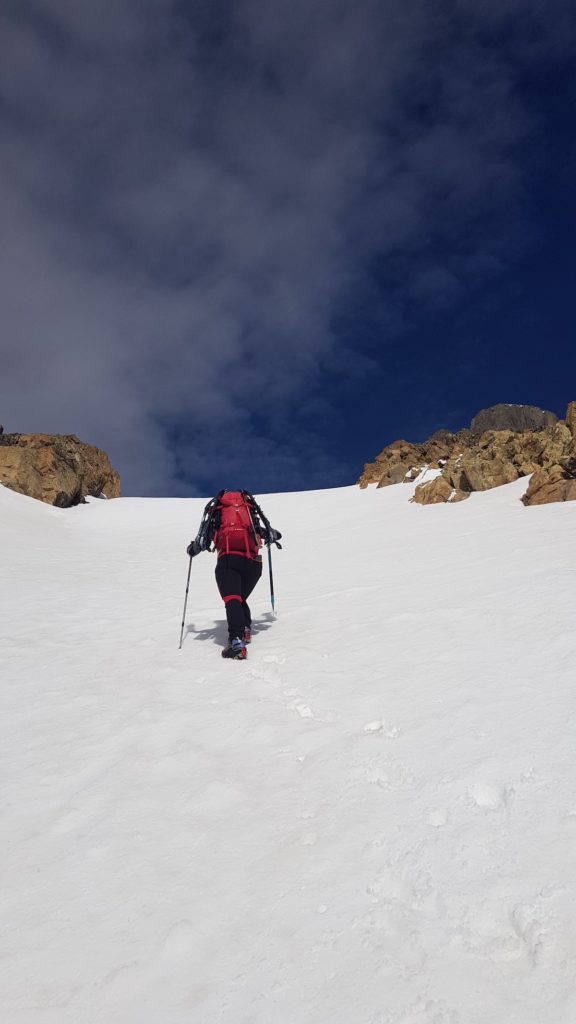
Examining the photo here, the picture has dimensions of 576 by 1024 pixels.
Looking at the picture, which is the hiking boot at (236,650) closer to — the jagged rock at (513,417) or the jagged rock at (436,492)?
the jagged rock at (436,492)

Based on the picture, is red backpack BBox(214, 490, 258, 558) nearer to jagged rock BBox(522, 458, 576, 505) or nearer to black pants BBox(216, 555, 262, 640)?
black pants BBox(216, 555, 262, 640)

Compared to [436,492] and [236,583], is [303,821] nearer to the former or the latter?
[236,583]

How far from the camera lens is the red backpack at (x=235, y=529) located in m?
7.43

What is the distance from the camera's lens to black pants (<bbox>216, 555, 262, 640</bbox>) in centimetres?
682

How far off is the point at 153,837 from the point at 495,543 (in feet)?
33.0

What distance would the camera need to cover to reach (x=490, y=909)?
7.78 ft

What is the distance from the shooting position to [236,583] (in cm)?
721

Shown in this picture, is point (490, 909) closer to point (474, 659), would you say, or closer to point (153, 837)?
point (153, 837)

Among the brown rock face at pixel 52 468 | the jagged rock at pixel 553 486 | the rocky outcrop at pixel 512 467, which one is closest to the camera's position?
the jagged rock at pixel 553 486

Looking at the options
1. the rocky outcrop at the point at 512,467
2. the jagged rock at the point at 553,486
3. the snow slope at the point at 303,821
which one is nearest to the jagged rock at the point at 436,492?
the rocky outcrop at the point at 512,467

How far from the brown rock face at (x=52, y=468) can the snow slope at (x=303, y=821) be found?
26902 mm

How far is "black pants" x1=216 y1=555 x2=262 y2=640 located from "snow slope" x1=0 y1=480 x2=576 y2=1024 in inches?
19.4

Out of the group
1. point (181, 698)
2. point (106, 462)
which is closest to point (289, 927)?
point (181, 698)

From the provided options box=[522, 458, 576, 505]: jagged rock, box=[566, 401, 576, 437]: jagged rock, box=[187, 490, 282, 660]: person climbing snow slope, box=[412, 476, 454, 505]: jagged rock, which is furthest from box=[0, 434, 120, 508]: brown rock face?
box=[566, 401, 576, 437]: jagged rock
